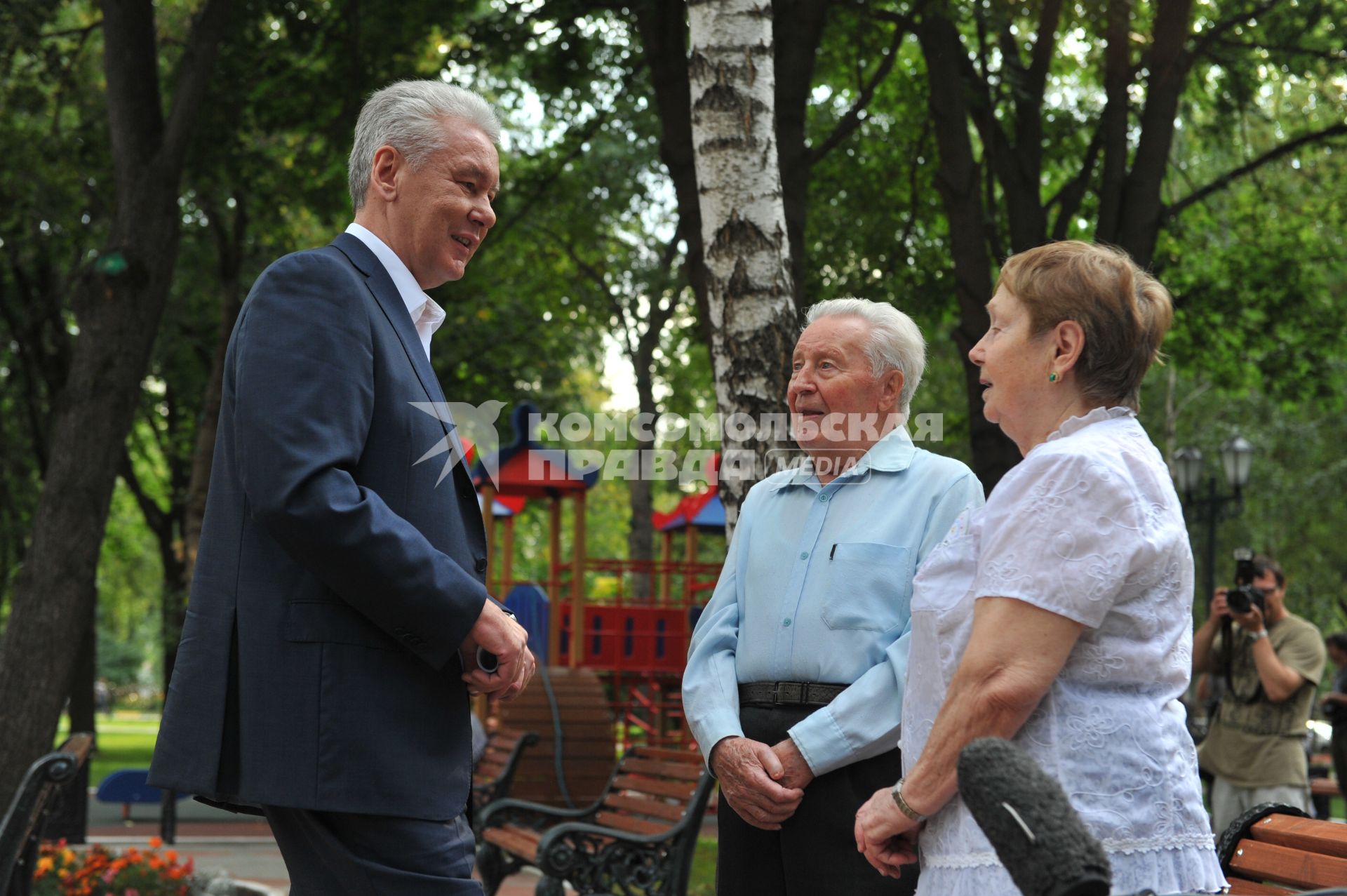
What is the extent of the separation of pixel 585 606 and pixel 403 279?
15271 millimetres

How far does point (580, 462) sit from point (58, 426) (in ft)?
25.3

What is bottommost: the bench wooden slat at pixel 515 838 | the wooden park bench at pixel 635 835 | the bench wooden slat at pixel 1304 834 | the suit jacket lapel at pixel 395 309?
the bench wooden slat at pixel 515 838

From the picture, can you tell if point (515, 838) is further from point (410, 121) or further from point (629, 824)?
point (410, 121)

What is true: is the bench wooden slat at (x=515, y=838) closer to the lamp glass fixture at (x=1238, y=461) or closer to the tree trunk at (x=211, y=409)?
the tree trunk at (x=211, y=409)

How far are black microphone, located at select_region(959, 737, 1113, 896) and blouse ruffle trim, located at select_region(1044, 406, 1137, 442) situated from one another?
932 millimetres

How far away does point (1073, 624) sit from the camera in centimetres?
216

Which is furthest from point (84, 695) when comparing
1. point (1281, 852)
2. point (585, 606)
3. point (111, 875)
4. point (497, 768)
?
point (1281, 852)

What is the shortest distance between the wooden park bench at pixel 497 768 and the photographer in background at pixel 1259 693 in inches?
155

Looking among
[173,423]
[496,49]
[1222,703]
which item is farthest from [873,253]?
[173,423]

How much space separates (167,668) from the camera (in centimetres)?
2048

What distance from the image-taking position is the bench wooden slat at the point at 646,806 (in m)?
6.17

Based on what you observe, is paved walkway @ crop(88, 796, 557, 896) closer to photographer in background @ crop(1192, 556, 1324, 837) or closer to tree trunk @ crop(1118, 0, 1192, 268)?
photographer in background @ crop(1192, 556, 1324, 837)

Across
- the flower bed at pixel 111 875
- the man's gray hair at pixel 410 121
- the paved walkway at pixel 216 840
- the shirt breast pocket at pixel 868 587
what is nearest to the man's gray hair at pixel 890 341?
the shirt breast pocket at pixel 868 587

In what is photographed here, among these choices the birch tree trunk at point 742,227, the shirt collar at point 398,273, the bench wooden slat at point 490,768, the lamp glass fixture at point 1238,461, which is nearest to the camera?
the shirt collar at point 398,273
